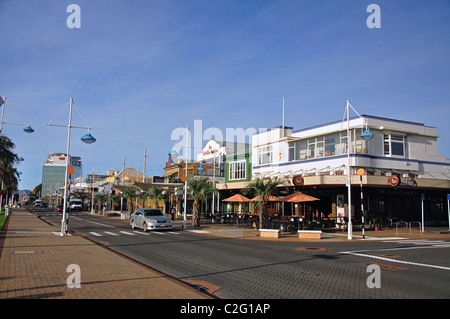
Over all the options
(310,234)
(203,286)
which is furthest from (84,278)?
(310,234)

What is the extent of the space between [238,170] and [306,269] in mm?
34208

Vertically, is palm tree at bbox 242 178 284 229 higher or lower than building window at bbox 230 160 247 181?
lower

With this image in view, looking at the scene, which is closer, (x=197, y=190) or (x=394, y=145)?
(x=197, y=190)

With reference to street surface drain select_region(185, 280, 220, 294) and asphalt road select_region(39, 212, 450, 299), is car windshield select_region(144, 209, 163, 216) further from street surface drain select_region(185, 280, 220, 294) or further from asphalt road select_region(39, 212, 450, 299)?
street surface drain select_region(185, 280, 220, 294)

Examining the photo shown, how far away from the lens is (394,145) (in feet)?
104

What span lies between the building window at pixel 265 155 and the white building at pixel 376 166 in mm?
2766

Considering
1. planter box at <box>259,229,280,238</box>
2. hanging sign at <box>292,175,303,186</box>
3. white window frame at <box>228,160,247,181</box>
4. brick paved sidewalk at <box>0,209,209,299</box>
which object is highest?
white window frame at <box>228,160,247,181</box>

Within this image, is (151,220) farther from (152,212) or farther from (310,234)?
(310,234)

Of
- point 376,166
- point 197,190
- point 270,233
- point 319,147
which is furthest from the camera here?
point 319,147

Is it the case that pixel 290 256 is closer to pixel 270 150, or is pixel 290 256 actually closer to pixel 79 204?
pixel 270 150

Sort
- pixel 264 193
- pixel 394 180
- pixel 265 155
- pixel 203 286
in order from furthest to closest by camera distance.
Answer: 1. pixel 265 155
2. pixel 394 180
3. pixel 264 193
4. pixel 203 286

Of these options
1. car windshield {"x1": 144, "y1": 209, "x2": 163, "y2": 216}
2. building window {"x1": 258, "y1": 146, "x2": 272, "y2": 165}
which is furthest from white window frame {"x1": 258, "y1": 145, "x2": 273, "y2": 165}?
car windshield {"x1": 144, "y1": 209, "x2": 163, "y2": 216}

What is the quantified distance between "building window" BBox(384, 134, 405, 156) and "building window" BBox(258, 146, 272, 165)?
482 inches

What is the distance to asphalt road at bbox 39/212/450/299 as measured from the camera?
8.34 metres
